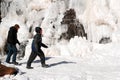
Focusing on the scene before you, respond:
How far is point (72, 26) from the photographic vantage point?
64.3ft

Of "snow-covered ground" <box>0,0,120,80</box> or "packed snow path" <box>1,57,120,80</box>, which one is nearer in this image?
"packed snow path" <box>1,57,120,80</box>

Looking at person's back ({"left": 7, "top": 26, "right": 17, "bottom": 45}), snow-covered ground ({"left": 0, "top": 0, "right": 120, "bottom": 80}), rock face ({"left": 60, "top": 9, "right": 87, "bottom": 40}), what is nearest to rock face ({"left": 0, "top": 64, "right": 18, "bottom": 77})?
snow-covered ground ({"left": 0, "top": 0, "right": 120, "bottom": 80})

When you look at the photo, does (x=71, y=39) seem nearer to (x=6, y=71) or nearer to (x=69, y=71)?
(x=69, y=71)

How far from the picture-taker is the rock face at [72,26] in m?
Result: 19.2

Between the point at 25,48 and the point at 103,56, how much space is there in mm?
4990

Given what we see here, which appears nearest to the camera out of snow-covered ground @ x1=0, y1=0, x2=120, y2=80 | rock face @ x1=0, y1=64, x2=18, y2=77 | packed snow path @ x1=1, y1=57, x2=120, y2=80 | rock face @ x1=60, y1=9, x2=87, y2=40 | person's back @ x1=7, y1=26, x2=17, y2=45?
rock face @ x1=0, y1=64, x2=18, y2=77

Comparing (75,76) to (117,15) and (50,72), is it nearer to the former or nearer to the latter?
(50,72)

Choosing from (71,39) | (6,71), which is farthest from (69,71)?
(71,39)

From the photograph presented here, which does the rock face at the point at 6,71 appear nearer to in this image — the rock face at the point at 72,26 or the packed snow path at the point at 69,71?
the packed snow path at the point at 69,71

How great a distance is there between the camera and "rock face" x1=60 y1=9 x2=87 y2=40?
19188 mm

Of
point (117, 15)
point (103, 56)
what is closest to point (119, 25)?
point (117, 15)

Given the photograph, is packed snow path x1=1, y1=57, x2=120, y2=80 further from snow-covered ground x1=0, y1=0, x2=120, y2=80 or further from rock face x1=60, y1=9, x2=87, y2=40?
rock face x1=60, y1=9, x2=87, y2=40

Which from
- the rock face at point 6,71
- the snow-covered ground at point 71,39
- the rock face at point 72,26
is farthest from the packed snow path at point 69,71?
the rock face at point 72,26

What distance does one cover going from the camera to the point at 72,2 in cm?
2034
